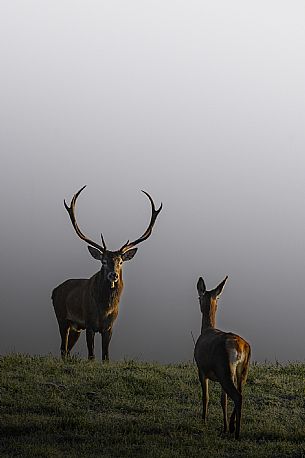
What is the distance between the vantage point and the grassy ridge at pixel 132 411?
9.78 meters

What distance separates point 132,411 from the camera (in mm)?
11844

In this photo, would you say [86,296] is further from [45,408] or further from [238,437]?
[238,437]

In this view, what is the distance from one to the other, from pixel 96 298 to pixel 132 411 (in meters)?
4.75

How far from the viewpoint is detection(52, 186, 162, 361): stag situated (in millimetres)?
16141

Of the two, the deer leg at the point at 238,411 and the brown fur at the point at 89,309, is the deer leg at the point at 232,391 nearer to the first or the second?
the deer leg at the point at 238,411

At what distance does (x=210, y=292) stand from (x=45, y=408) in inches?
108

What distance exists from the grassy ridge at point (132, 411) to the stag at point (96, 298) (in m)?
1.09

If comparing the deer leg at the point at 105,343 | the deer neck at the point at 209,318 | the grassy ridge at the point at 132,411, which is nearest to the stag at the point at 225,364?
the grassy ridge at the point at 132,411

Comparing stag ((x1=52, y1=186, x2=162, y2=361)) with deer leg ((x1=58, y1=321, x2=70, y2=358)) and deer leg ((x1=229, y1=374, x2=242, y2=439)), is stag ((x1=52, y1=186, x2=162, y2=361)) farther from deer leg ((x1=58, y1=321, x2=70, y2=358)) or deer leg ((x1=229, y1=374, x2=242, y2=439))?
deer leg ((x1=229, y1=374, x2=242, y2=439))

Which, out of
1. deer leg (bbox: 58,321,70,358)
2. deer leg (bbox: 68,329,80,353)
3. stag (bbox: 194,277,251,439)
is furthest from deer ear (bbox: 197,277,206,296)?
deer leg (bbox: 68,329,80,353)

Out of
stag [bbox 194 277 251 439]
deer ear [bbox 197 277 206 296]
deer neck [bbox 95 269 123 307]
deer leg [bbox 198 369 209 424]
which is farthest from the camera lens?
deer neck [bbox 95 269 123 307]

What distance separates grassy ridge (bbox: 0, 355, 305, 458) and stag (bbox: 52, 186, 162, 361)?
109 centimetres

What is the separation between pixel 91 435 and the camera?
33.7 ft

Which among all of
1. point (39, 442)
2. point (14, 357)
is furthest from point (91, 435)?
point (14, 357)
